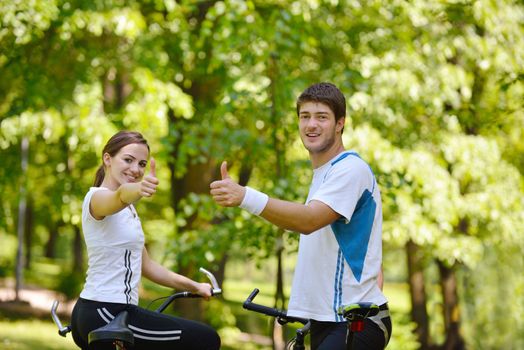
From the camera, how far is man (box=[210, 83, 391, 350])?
3668 mm

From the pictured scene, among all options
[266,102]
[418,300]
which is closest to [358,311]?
[266,102]

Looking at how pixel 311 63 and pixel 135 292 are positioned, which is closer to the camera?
pixel 135 292

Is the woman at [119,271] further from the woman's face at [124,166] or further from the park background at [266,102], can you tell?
the park background at [266,102]

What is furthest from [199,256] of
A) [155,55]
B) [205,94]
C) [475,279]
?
[475,279]

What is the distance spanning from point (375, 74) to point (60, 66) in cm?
497

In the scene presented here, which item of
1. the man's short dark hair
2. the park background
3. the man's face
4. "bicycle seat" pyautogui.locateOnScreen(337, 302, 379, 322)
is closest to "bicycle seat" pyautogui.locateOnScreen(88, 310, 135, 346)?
"bicycle seat" pyautogui.locateOnScreen(337, 302, 379, 322)

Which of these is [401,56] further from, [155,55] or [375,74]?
[155,55]

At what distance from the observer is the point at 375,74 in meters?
12.2

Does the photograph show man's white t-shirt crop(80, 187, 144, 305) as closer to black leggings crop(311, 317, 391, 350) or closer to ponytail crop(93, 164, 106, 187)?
ponytail crop(93, 164, 106, 187)

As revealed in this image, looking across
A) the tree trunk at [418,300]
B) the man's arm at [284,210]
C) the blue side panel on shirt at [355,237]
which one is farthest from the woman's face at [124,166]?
the tree trunk at [418,300]

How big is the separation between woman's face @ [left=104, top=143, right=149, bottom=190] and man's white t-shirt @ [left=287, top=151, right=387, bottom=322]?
1058mm

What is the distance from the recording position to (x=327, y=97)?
12.9 ft

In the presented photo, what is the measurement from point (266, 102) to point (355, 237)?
5374 millimetres

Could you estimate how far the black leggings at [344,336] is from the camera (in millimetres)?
3812
